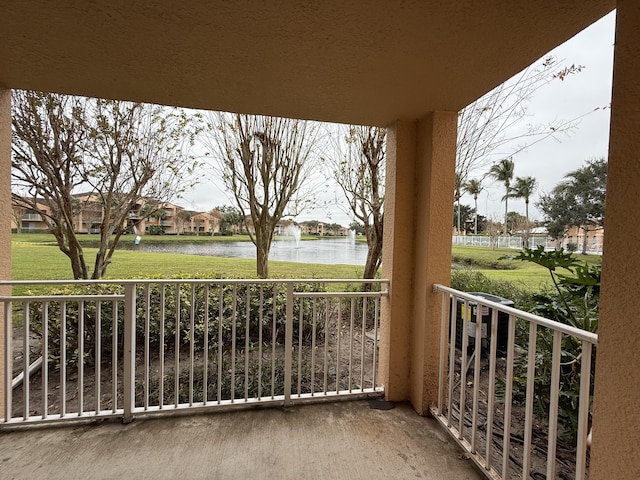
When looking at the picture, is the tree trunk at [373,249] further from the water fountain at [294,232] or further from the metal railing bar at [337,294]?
the metal railing bar at [337,294]

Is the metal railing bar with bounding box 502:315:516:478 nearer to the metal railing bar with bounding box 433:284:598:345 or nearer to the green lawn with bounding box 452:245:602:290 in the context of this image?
the metal railing bar with bounding box 433:284:598:345

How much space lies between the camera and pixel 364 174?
4.03 meters

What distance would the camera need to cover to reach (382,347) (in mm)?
2627

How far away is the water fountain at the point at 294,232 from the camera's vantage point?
4160mm

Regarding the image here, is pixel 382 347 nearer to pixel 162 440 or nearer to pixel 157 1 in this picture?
pixel 162 440

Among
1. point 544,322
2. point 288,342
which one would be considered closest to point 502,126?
point 544,322

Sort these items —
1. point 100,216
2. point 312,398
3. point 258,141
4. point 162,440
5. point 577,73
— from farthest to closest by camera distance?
1. point 258,141
2. point 100,216
3. point 577,73
4. point 312,398
5. point 162,440

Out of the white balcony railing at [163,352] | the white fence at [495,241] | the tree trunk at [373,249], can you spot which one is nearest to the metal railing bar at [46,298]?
the white balcony railing at [163,352]

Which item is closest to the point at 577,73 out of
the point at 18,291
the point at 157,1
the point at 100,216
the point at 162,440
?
the point at 157,1

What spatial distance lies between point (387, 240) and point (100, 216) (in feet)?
10.6

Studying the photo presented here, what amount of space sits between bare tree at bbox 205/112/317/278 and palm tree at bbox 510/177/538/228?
8.51 ft

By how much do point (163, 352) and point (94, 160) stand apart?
7.65 ft

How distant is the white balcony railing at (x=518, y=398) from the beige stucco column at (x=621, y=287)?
0.41 feet

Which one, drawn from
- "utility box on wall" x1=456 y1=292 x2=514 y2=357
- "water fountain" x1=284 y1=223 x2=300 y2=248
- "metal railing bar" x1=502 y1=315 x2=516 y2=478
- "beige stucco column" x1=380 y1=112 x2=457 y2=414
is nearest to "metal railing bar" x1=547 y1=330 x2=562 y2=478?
"metal railing bar" x1=502 y1=315 x2=516 y2=478
